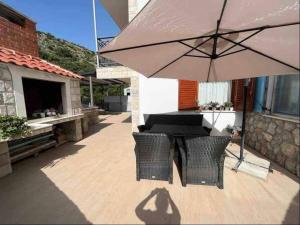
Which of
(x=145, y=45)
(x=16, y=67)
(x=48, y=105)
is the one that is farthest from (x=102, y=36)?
(x=145, y=45)

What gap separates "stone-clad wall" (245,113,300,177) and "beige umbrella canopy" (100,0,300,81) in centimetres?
141

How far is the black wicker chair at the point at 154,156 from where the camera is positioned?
8.97 ft

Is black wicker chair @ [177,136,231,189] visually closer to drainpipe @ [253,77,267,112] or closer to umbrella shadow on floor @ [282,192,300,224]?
umbrella shadow on floor @ [282,192,300,224]

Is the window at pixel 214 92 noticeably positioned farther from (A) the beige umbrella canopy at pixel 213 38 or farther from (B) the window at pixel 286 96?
(A) the beige umbrella canopy at pixel 213 38

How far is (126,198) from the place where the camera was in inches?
103

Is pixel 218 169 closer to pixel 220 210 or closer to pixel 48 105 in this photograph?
pixel 220 210

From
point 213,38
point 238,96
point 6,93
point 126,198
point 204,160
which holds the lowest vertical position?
point 126,198

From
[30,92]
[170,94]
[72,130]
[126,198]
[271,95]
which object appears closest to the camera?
[126,198]

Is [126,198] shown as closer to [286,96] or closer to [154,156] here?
[154,156]

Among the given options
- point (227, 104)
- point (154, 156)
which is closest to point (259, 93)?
point (227, 104)

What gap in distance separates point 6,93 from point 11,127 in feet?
3.44

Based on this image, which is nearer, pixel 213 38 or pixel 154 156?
pixel 213 38

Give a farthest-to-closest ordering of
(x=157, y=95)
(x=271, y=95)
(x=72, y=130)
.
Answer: (x=72, y=130) → (x=157, y=95) → (x=271, y=95)

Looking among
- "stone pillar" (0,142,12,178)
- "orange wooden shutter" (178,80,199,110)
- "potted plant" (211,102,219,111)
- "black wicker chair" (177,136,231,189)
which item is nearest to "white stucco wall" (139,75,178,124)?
"orange wooden shutter" (178,80,199,110)
